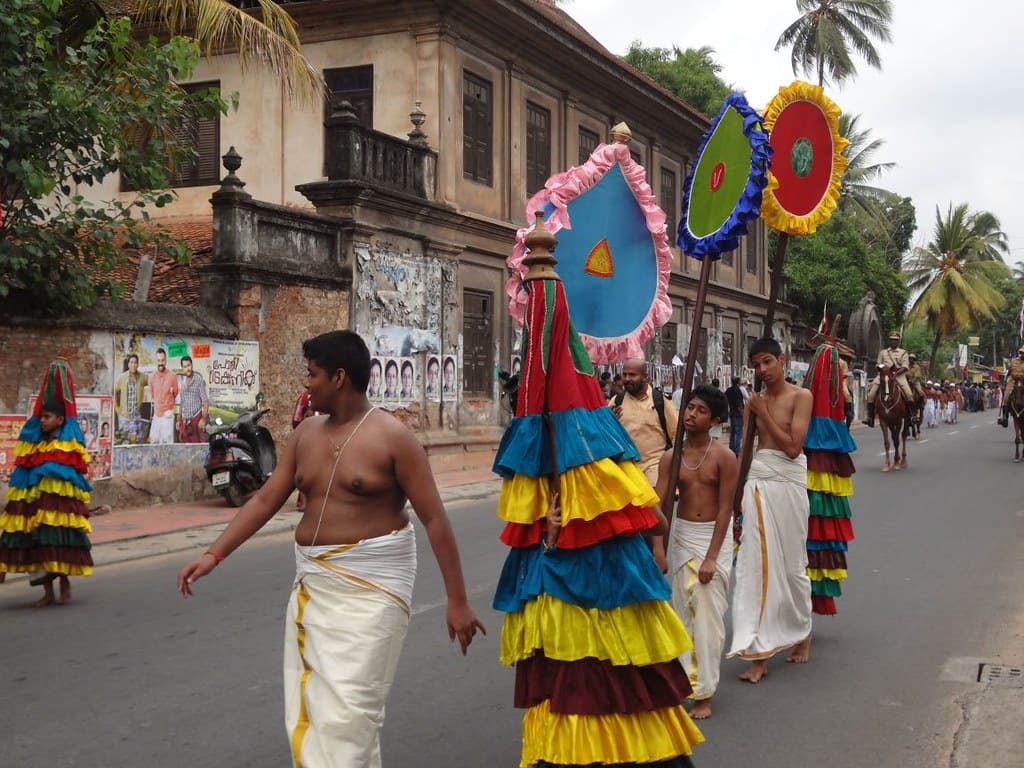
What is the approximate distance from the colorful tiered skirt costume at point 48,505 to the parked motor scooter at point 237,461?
538 cm

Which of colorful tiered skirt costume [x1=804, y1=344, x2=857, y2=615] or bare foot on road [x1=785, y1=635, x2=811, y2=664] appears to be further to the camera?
colorful tiered skirt costume [x1=804, y1=344, x2=857, y2=615]

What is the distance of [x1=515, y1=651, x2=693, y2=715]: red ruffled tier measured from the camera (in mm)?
3674

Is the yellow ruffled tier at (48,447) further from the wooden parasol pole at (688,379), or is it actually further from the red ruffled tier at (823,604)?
the red ruffled tier at (823,604)

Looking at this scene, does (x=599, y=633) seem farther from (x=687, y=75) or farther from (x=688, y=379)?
(x=687, y=75)

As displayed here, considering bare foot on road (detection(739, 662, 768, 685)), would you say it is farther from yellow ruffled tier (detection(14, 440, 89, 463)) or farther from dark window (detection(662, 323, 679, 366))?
dark window (detection(662, 323, 679, 366))

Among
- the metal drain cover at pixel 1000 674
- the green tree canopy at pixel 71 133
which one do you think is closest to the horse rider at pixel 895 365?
the green tree canopy at pixel 71 133

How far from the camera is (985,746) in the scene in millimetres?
5109

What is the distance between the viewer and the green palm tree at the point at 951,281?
54531 millimetres

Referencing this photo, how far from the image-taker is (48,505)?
837 centimetres

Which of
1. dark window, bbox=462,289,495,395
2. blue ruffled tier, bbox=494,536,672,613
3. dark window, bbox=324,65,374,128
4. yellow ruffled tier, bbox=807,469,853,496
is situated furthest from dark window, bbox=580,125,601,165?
blue ruffled tier, bbox=494,536,672,613

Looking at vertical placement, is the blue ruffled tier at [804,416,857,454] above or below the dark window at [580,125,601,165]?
below

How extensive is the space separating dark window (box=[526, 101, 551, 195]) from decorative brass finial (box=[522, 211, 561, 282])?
19.1 m

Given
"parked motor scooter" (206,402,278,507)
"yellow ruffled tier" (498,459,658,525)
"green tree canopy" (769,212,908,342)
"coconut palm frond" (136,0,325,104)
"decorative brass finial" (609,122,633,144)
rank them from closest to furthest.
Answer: "yellow ruffled tier" (498,459,658,525)
"decorative brass finial" (609,122,633,144)
"coconut palm frond" (136,0,325,104)
"parked motor scooter" (206,402,278,507)
"green tree canopy" (769,212,908,342)

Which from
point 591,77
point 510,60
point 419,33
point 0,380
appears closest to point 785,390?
point 0,380
